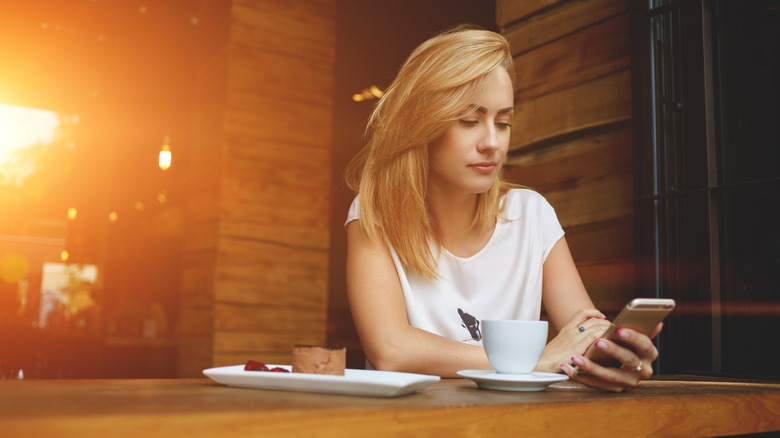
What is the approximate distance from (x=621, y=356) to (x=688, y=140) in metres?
1.01

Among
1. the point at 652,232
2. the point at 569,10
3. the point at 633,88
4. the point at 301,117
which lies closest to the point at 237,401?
the point at 652,232

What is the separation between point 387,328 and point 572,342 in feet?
1.36

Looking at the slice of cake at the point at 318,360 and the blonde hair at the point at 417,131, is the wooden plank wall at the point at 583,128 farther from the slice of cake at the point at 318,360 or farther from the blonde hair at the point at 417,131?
the slice of cake at the point at 318,360

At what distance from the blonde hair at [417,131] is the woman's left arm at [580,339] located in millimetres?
244

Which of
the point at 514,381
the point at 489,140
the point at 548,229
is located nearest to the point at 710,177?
the point at 548,229

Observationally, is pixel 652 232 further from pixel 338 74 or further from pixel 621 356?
pixel 338 74

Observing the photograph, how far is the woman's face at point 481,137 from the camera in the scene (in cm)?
159

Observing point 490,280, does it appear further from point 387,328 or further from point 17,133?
point 17,133

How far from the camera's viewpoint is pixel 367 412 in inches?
25.2

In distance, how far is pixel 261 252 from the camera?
3740 millimetres

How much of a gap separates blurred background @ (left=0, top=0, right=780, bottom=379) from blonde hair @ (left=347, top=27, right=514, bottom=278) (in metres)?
0.46

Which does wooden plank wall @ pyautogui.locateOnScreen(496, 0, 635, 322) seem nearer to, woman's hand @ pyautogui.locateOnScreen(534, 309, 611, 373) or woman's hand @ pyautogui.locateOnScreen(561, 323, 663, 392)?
woman's hand @ pyautogui.locateOnScreen(534, 309, 611, 373)

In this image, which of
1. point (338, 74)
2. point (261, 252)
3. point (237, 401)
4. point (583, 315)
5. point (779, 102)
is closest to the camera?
point (237, 401)

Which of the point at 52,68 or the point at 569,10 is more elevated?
the point at 52,68
